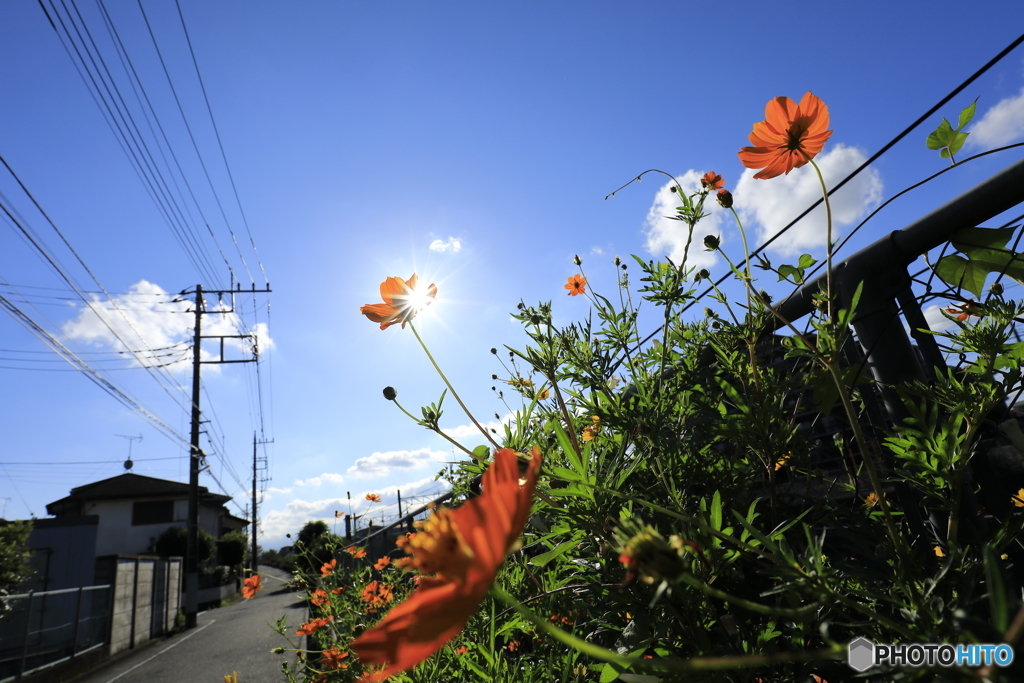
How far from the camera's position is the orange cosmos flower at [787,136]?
607 millimetres

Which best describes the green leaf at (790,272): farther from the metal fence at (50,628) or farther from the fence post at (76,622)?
the fence post at (76,622)

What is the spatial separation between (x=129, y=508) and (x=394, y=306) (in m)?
28.5

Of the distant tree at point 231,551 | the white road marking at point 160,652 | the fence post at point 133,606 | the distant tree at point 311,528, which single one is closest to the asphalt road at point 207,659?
the white road marking at point 160,652

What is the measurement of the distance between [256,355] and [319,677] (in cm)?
Result: 1984

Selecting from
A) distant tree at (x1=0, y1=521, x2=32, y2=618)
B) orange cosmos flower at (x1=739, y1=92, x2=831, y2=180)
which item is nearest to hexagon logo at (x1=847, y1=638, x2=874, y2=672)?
orange cosmos flower at (x1=739, y1=92, x2=831, y2=180)

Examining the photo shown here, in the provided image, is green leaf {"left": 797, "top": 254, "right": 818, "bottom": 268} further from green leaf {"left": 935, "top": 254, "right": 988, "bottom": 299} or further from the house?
the house

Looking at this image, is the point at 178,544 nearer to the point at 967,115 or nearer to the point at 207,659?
the point at 207,659

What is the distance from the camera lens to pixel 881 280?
763 millimetres

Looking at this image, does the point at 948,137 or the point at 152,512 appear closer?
the point at 948,137

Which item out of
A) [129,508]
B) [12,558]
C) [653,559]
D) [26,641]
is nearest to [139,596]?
[12,558]

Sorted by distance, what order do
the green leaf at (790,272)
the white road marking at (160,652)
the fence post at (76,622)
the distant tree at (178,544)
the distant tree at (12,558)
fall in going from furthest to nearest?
the distant tree at (178,544) < the distant tree at (12,558) < the fence post at (76,622) < the white road marking at (160,652) < the green leaf at (790,272)

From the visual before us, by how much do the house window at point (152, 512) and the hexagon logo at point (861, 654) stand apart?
28892 millimetres

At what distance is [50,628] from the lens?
7.80 metres

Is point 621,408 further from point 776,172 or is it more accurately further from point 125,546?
point 125,546
